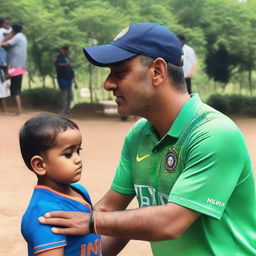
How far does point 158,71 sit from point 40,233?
63 cm

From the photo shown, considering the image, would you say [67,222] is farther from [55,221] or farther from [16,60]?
[16,60]

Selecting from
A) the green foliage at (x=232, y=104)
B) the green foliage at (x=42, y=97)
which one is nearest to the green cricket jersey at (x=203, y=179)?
the green foliage at (x=42, y=97)

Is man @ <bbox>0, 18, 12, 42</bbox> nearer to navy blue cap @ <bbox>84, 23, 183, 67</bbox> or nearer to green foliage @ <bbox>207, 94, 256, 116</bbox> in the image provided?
green foliage @ <bbox>207, 94, 256, 116</bbox>

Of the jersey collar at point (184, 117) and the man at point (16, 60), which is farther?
the man at point (16, 60)

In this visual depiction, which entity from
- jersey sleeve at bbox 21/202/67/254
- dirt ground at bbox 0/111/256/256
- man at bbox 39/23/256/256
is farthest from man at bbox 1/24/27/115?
jersey sleeve at bbox 21/202/67/254

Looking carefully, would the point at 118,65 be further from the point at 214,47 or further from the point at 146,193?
the point at 214,47

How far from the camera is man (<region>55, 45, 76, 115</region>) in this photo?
924 cm

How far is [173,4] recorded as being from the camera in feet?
35.3

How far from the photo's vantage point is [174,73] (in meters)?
1.74

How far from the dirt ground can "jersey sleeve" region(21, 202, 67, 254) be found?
1.97 meters

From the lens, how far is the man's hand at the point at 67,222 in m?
1.57

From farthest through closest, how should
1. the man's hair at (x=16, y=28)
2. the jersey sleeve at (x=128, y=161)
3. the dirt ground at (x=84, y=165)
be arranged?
the man's hair at (x=16, y=28) < the dirt ground at (x=84, y=165) < the jersey sleeve at (x=128, y=161)

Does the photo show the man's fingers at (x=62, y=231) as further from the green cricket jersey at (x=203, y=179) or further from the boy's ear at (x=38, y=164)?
the green cricket jersey at (x=203, y=179)

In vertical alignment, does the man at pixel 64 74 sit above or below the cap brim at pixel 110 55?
below
